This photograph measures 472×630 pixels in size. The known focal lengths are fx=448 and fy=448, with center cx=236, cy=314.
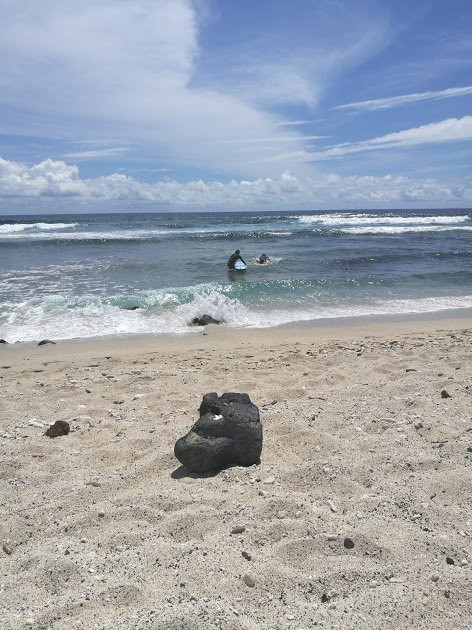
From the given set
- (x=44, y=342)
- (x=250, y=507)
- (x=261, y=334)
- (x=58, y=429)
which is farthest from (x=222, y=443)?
(x=44, y=342)

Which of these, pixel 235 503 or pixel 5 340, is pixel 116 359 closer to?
pixel 5 340

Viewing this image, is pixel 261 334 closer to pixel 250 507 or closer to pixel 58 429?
pixel 58 429

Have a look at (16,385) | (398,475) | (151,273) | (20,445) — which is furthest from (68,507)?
(151,273)

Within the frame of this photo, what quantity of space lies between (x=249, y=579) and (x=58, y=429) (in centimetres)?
256

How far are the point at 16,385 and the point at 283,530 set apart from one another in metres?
4.36

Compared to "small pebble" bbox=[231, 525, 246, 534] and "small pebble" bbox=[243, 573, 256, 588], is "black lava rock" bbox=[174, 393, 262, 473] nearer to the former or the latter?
"small pebble" bbox=[231, 525, 246, 534]

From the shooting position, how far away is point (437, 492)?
126 inches

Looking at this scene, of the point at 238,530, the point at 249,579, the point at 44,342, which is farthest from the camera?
the point at 44,342

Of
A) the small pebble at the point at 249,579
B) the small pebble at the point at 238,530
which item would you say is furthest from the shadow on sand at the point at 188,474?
the small pebble at the point at 249,579

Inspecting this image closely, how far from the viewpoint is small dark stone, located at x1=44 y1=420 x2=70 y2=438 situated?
429 cm

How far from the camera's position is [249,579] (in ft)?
8.21

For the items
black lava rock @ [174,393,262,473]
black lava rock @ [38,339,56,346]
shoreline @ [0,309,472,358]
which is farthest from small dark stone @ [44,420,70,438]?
black lava rock @ [38,339,56,346]

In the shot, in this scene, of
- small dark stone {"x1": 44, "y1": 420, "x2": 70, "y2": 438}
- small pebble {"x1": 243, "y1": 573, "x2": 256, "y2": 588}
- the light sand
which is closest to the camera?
the light sand

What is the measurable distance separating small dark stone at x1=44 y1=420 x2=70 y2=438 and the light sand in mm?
87
